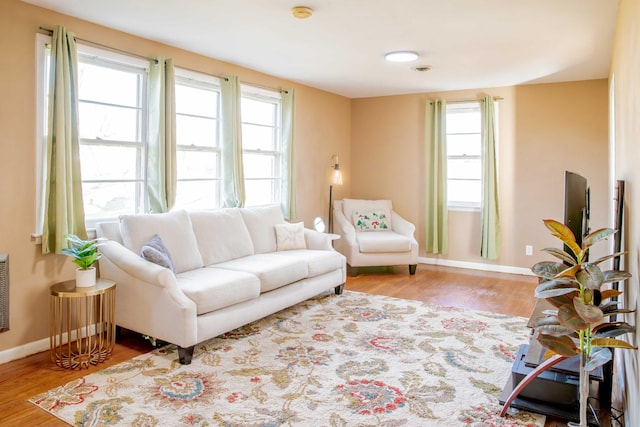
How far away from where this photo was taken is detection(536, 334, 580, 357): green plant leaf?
A: 198 cm

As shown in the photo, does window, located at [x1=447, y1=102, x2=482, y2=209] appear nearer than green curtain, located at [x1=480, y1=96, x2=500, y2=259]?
No

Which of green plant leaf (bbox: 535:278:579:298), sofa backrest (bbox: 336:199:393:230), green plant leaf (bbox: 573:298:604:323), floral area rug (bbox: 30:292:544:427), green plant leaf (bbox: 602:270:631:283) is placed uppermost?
sofa backrest (bbox: 336:199:393:230)

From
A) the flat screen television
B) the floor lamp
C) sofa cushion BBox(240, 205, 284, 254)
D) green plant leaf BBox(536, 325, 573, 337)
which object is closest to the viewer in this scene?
green plant leaf BBox(536, 325, 573, 337)

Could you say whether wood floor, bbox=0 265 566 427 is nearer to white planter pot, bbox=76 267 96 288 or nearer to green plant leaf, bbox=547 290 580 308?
white planter pot, bbox=76 267 96 288

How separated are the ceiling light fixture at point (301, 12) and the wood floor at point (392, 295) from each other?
263cm

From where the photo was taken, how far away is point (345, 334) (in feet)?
12.1

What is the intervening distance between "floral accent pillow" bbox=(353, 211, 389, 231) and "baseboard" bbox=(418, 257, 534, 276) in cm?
83

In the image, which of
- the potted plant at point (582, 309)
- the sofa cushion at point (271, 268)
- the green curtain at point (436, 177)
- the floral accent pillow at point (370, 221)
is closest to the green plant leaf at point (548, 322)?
the potted plant at point (582, 309)

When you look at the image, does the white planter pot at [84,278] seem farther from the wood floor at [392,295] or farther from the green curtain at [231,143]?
the green curtain at [231,143]

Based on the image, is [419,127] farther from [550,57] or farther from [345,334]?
[345,334]

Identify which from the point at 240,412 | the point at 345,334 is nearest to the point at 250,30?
the point at 345,334

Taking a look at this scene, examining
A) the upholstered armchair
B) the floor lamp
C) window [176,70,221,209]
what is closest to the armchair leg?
the upholstered armchair

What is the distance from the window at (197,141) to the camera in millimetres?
4465

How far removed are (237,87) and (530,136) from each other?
3.69m
